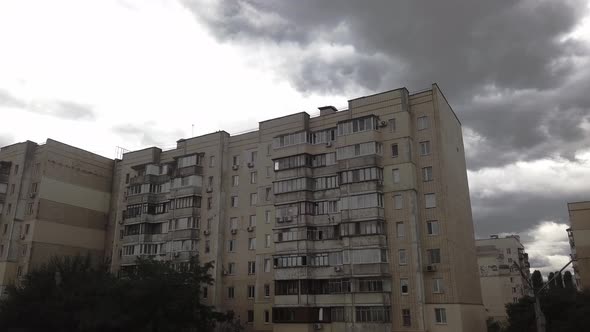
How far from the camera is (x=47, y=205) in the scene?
65.1 m

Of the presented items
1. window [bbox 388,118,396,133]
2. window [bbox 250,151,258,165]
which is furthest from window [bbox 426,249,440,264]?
window [bbox 250,151,258,165]

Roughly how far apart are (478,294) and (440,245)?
1006 centimetres

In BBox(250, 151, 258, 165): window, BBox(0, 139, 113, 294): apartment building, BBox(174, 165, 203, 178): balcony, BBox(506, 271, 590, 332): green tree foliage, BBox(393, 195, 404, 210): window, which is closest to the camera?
BBox(506, 271, 590, 332): green tree foliage

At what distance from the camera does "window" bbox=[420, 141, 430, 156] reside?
4975cm

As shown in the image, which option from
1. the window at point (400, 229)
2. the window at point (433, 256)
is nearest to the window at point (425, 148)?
the window at point (400, 229)

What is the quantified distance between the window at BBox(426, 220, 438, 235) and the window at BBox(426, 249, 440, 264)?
1.72 meters

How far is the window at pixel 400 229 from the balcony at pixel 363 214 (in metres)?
1.65

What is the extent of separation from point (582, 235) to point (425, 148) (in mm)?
32884

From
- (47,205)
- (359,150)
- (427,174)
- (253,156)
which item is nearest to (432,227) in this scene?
(427,174)

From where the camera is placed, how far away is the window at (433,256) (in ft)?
151

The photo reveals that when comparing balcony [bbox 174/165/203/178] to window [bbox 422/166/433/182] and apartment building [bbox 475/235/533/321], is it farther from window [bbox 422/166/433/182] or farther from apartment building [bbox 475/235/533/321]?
apartment building [bbox 475/235/533/321]

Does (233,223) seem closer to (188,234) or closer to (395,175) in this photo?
(188,234)

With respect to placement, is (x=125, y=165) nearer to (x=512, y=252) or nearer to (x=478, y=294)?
(x=478, y=294)

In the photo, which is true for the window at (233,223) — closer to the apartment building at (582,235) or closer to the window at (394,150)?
the window at (394,150)
